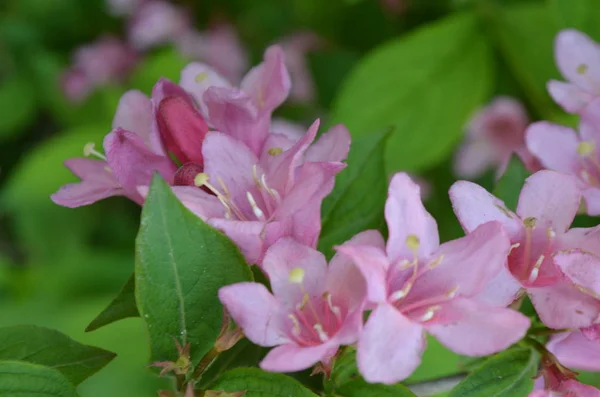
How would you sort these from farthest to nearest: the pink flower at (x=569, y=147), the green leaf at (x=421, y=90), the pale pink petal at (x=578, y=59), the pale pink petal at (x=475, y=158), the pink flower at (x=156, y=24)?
the pink flower at (x=156, y=24) → the pale pink petal at (x=475, y=158) → the green leaf at (x=421, y=90) → the pale pink petal at (x=578, y=59) → the pink flower at (x=569, y=147)

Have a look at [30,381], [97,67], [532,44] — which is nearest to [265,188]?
[30,381]

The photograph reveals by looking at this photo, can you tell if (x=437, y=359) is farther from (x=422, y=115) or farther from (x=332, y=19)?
(x=332, y=19)


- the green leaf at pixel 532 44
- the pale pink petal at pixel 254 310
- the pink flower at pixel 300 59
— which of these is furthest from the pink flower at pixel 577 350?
the pink flower at pixel 300 59

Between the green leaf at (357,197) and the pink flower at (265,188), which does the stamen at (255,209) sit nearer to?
the pink flower at (265,188)

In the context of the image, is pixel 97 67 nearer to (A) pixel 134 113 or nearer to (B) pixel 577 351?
(A) pixel 134 113

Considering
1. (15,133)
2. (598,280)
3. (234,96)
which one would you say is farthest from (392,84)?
(15,133)
